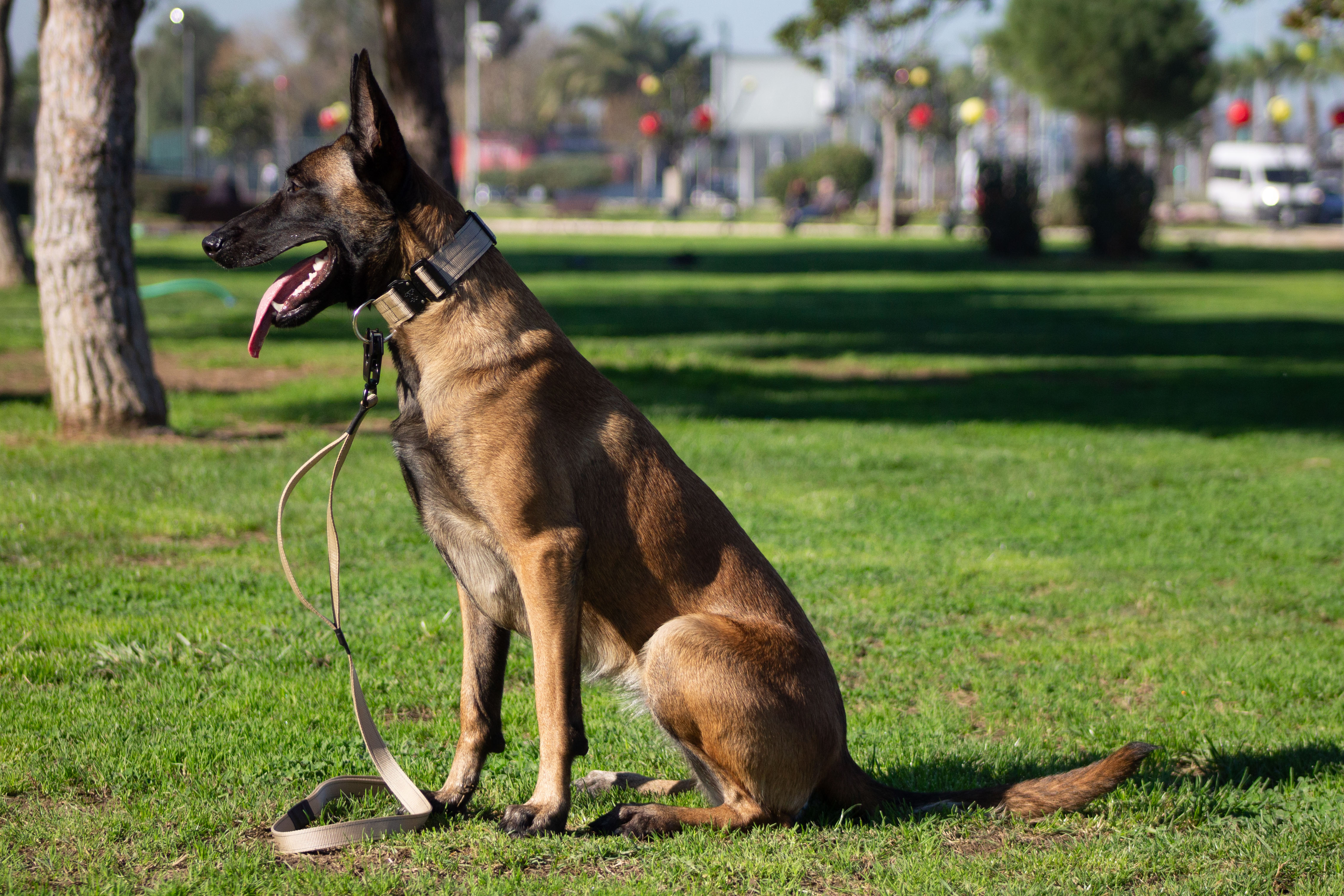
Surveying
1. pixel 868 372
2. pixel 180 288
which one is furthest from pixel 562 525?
pixel 180 288

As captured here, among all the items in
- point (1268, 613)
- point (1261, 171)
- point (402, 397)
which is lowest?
point (1268, 613)

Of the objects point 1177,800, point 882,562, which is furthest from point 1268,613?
point 1177,800

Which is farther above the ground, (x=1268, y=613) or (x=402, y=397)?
(x=402, y=397)

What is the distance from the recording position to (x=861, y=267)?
2797cm

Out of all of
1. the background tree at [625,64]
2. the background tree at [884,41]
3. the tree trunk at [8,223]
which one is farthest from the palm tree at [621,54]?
the tree trunk at [8,223]

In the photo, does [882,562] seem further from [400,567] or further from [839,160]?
[839,160]

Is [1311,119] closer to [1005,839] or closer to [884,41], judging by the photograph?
[884,41]

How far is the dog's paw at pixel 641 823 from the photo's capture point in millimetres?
3514

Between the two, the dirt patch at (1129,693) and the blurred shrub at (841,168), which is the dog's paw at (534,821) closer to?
the dirt patch at (1129,693)

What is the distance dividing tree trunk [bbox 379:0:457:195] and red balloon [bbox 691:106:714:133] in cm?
4568

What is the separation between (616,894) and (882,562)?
147 inches

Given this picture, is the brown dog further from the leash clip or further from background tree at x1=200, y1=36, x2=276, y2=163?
background tree at x1=200, y1=36, x2=276, y2=163

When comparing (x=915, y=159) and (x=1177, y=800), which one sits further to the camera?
(x=915, y=159)

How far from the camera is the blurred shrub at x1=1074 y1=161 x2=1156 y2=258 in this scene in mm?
29000
